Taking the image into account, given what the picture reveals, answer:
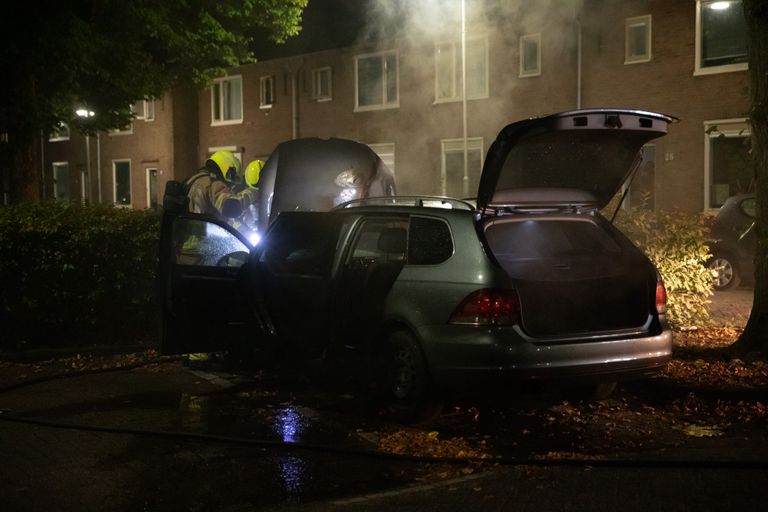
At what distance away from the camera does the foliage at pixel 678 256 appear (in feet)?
31.4

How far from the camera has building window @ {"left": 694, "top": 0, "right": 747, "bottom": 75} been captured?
1922cm

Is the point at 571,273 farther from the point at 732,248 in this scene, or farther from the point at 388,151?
the point at 388,151

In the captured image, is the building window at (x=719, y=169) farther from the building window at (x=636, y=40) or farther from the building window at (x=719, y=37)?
the building window at (x=636, y=40)

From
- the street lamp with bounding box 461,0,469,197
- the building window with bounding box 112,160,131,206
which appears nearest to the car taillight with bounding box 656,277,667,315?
the street lamp with bounding box 461,0,469,197

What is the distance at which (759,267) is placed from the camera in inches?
287

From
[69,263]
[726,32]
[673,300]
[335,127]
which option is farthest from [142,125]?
[673,300]

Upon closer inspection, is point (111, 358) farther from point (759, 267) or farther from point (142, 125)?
point (142, 125)

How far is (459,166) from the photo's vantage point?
24.8 metres

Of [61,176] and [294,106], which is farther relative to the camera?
[61,176]

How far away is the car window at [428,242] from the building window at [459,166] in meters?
18.0

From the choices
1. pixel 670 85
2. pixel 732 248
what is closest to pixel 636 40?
pixel 670 85

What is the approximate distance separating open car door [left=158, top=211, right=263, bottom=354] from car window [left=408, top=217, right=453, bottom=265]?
1767mm

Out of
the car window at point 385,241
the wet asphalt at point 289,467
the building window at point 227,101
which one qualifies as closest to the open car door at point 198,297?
the wet asphalt at point 289,467

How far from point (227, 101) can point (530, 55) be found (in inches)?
497
